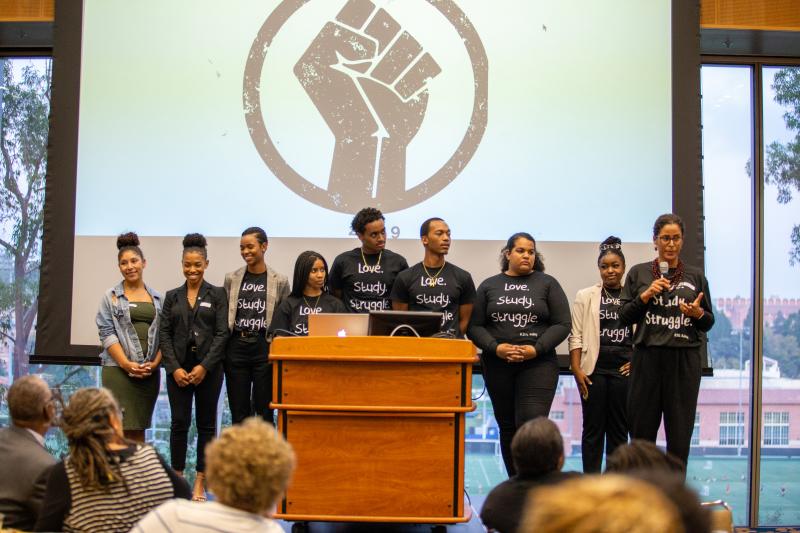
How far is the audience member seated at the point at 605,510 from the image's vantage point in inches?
39.1

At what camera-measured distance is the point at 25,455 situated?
2.62 meters

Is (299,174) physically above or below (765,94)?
below

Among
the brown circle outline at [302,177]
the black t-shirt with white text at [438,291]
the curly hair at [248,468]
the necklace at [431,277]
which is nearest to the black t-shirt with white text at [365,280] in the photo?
the black t-shirt with white text at [438,291]

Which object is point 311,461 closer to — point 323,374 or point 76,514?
point 323,374

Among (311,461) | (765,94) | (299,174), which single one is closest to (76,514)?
(311,461)

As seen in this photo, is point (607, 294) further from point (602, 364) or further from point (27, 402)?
point (27, 402)

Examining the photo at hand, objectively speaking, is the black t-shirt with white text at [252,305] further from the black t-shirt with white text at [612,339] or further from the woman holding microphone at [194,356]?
the black t-shirt with white text at [612,339]

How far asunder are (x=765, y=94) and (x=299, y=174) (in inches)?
126

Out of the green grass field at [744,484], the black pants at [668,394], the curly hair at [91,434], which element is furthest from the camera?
the green grass field at [744,484]

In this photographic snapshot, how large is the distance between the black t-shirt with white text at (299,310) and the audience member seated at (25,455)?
1710mm

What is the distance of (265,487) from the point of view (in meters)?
1.89

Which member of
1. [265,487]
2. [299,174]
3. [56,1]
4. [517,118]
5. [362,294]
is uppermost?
[56,1]

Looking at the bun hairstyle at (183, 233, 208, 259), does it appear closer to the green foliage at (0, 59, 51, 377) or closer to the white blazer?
the green foliage at (0, 59, 51, 377)

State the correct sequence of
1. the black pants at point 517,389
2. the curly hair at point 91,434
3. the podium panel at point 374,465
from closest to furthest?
the curly hair at point 91,434 < the podium panel at point 374,465 < the black pants at point 517,389
